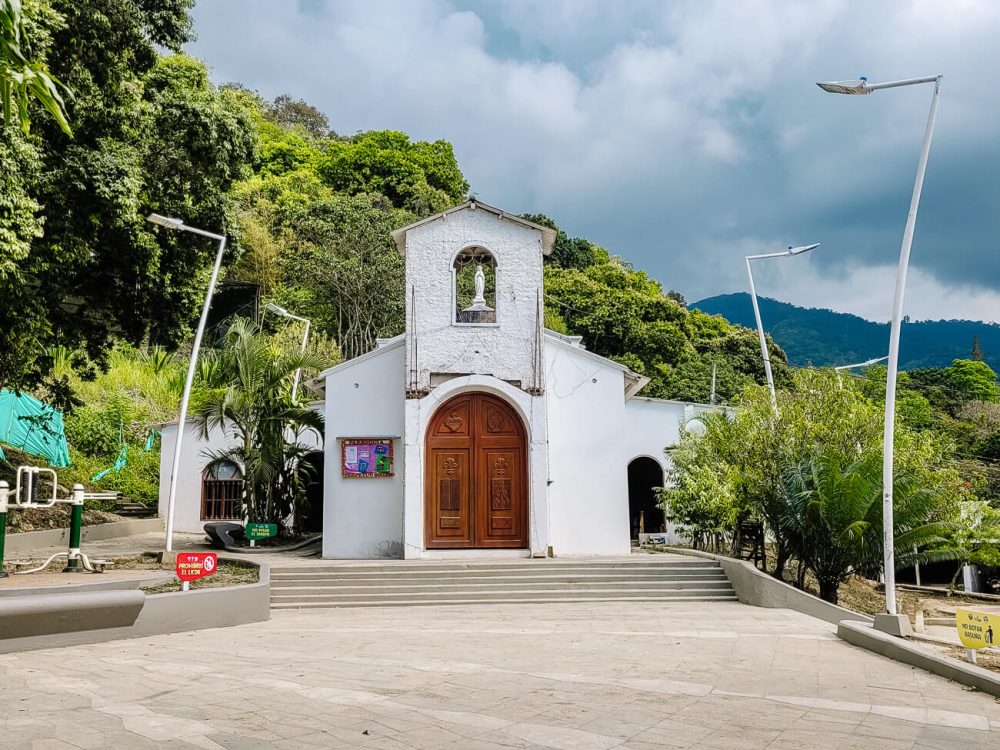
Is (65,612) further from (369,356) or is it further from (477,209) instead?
(477,209)

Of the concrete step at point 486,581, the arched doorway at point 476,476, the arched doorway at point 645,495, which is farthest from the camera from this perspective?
the arched doorway at point 645,495

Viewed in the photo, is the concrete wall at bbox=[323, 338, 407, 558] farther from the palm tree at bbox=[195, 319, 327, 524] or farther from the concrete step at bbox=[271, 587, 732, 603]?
the concrete step at bbox=[271, 587, 732, 603]

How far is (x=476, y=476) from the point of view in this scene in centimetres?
1606

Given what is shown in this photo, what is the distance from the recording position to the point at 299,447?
19062 millimetres

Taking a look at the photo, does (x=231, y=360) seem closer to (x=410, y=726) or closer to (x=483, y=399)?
(x=483, y=399)

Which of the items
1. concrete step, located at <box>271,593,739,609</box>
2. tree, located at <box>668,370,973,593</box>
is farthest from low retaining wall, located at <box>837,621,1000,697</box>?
concrete step, located at <box>271,593,739,609</box>

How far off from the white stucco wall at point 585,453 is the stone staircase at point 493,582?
1.59m

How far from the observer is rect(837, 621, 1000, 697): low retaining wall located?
6.91 m

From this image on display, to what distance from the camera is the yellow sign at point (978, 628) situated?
7.45m

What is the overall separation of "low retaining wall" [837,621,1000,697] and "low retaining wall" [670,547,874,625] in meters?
1.43

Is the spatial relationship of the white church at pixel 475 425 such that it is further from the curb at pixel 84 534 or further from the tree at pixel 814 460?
the curb at pixel 84 534

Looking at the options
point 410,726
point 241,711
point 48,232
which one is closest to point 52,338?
point 48,232

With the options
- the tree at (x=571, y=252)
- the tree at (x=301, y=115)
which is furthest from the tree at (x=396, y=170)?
the tree at (x=301, y=115)

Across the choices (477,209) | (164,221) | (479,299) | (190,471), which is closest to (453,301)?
(479,299)
